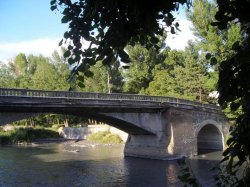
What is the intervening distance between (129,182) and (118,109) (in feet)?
25.4

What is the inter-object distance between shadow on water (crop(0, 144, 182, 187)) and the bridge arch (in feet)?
29.5

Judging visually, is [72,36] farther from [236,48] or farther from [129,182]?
[129,182]

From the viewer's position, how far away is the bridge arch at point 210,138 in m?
36.3

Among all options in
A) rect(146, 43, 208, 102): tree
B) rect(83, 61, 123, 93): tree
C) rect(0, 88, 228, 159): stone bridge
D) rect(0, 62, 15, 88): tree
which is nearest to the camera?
rect(0, 88, 228, 159): stone bridge

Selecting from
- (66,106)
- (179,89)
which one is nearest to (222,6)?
(66,106)

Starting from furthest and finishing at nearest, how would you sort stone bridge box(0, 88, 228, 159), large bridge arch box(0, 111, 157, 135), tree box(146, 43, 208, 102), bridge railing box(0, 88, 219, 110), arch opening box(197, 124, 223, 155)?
1. tree box(146, 43, 208, 102)
2. arch opening box(197, 124, 223, 155)
3. large bridge arch box(0, 111, 157, 135)
4. stone bridge box(0, 88, 228, 159)
5. bridge railing box(0, 88, 219, 110)

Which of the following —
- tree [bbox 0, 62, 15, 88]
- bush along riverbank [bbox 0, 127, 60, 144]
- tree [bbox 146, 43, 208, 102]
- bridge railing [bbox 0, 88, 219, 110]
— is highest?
tree [bbox 0, 62, 15, 88]

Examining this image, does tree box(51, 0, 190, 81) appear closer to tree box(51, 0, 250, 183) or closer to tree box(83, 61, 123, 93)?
tree box(51, 0, 250, 183)

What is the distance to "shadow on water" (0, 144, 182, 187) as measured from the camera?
70.8 feet

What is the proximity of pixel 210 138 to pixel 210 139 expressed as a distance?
10 centimetres

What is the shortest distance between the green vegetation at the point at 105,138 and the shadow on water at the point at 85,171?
10665mm

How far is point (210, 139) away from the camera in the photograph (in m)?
37.9

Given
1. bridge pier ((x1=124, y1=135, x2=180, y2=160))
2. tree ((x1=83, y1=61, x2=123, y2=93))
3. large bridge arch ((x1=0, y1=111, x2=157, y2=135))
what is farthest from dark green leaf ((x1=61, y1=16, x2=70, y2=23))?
tree ((x1=83, y1=61, x2=123, y2=93))

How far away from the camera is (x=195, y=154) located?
1276 inches
